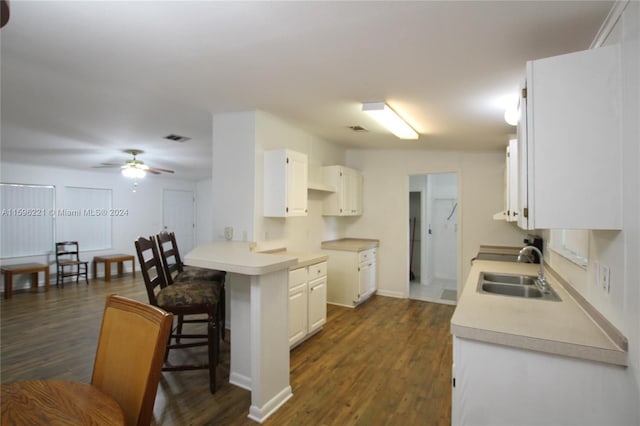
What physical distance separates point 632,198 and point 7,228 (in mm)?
8058

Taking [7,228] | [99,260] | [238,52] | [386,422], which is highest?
[238,52]

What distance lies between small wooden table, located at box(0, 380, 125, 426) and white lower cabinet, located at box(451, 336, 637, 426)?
1.36 meters

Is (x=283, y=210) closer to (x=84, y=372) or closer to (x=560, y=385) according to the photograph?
(x=84, y=372)

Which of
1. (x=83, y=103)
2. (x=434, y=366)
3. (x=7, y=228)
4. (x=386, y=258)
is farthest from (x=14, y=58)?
(x=7, y=228)

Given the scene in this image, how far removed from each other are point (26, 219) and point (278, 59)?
647 cm

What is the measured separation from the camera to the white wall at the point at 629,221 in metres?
1.14

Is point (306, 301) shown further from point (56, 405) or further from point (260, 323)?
point (56, 405)

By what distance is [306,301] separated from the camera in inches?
129

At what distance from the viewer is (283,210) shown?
3326 mm

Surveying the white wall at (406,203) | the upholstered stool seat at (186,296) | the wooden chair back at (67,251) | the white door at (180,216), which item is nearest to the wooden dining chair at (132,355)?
the upholstered stool seat at (186,296)

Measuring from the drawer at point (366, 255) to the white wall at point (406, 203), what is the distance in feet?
0.79

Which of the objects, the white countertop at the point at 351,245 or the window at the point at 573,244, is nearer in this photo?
the window at the point at 573,244

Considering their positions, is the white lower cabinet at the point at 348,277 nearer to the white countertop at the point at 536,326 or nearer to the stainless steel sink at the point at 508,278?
the stainless steel sink at the point at 508,278

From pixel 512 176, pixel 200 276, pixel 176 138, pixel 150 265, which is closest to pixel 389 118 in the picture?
pixel 512 176
